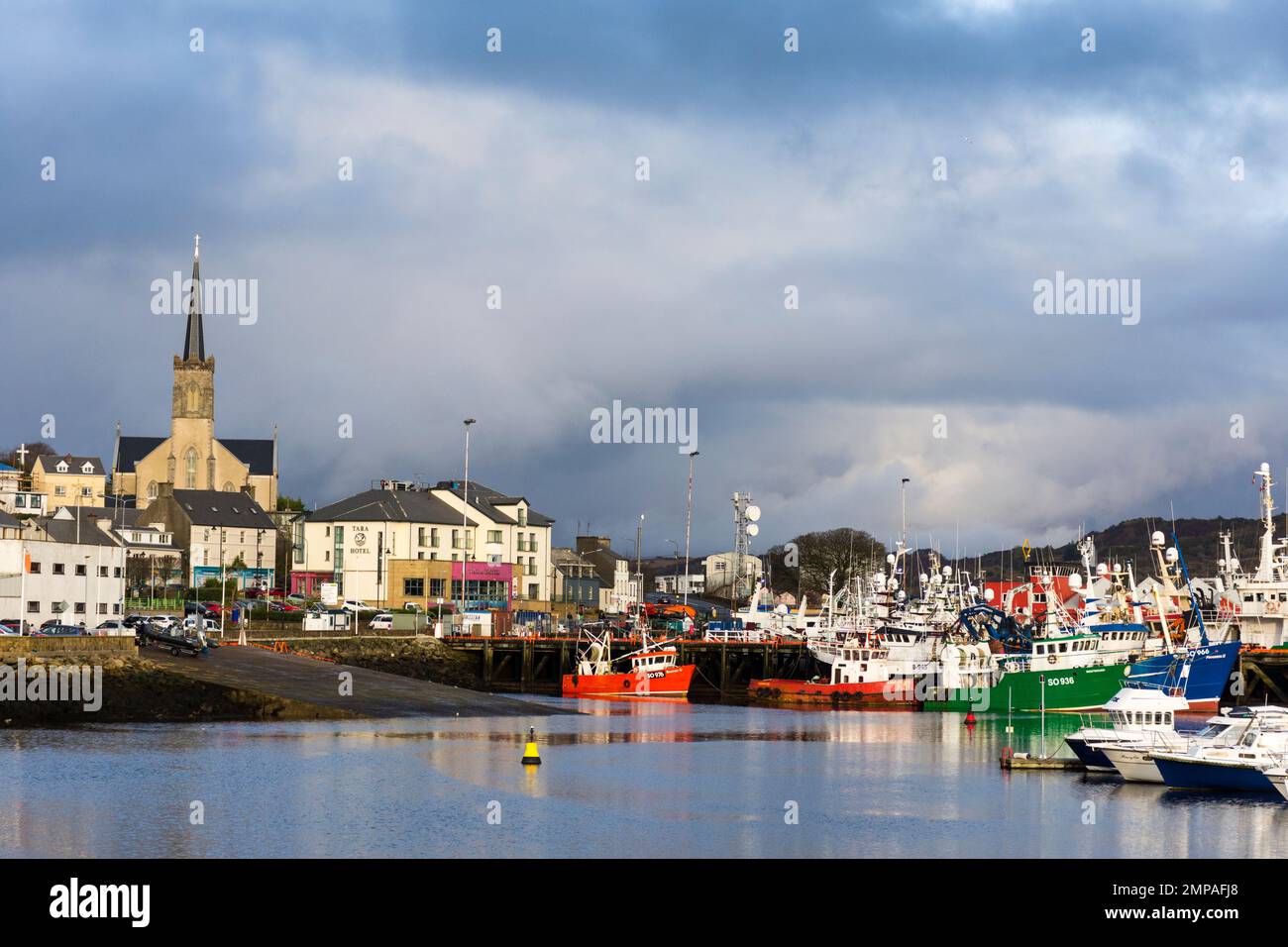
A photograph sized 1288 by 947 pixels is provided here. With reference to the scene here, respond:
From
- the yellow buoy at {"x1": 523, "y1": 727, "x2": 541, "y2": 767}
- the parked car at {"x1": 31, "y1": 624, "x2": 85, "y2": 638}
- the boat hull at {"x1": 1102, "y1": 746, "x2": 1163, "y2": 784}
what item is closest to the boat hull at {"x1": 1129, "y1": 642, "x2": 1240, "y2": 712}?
the boat hull at {"x1": 1102, "y1": 746, "x2": 1163, "y2": 784}

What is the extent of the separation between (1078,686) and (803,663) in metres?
26.8

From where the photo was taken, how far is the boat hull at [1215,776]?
171 feet

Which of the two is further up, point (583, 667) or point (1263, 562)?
point (1263, 562)

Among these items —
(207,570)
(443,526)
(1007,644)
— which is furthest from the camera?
(207,570)

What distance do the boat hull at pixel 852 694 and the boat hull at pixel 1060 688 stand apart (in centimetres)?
598

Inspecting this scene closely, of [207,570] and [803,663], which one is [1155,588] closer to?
[803,663]

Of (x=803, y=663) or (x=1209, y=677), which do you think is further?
(x=803, y=663)

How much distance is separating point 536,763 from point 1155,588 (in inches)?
1830

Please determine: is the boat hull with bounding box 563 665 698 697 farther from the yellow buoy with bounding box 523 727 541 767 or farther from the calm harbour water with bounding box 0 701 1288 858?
the yellow buoy with bounding box 523 727 541 767

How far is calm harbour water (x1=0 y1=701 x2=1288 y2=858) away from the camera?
4347 centimetres

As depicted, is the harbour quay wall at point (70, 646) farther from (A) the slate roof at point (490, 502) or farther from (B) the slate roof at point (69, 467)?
(B) the slate roof at point (69, 467)
